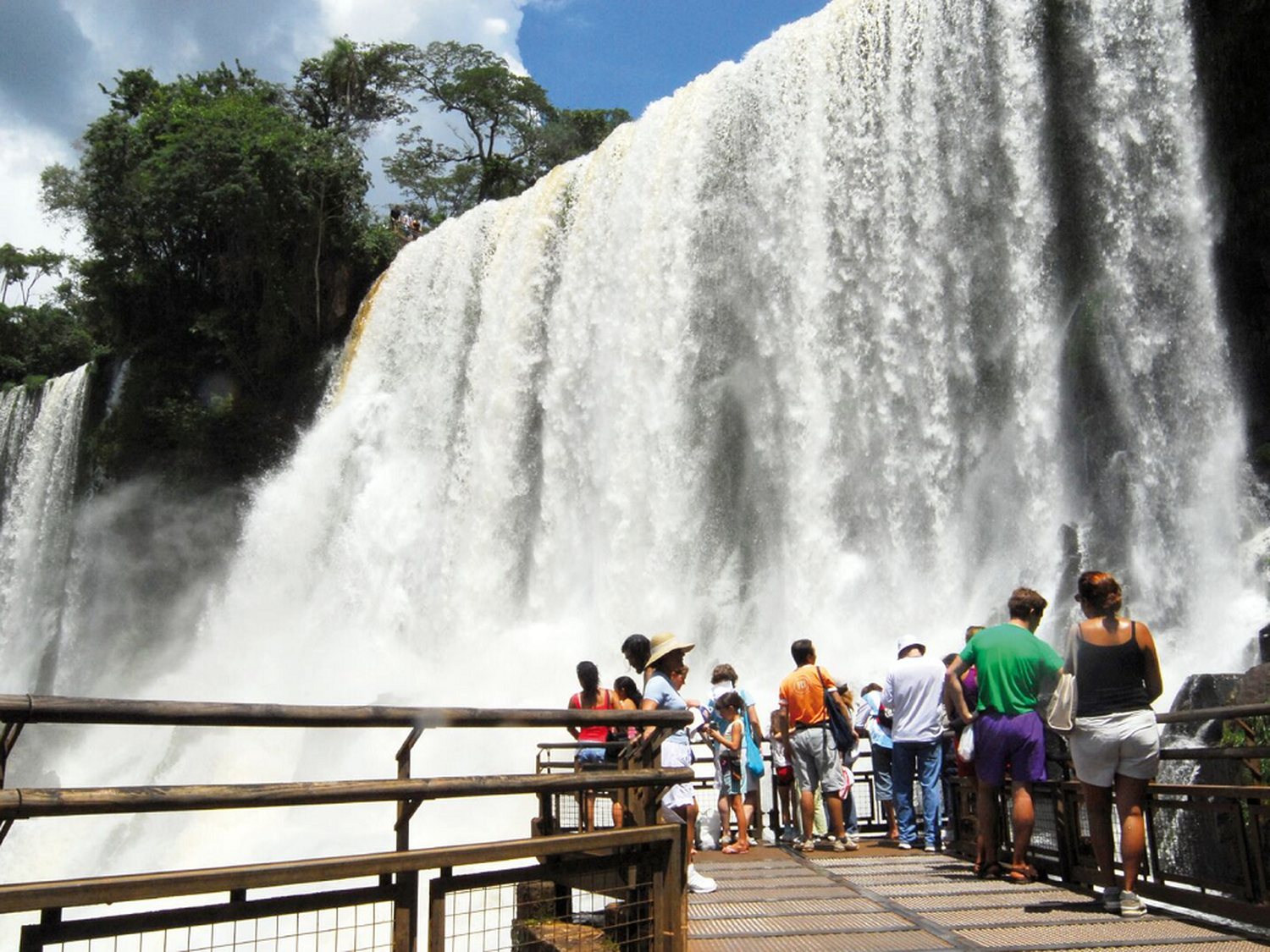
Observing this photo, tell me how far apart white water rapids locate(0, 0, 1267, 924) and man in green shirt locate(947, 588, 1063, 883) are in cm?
700

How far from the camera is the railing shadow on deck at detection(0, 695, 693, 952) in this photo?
2.85 meters

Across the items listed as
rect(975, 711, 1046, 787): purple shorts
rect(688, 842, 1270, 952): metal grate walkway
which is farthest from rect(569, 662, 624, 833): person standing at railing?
rect(975, 711, 1046, 787): purple shorts

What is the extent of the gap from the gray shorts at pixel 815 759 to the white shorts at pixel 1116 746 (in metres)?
2.61

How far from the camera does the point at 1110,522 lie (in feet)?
50.3

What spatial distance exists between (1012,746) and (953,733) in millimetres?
1580

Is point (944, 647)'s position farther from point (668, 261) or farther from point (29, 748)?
point (29, 748)

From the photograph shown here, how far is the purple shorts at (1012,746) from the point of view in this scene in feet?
19.4

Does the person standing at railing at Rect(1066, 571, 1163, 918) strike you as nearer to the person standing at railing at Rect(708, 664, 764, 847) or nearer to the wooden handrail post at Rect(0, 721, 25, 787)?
the person standing at railing at Rect(708, 664, 764, 847)

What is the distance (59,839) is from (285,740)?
13.7 feet

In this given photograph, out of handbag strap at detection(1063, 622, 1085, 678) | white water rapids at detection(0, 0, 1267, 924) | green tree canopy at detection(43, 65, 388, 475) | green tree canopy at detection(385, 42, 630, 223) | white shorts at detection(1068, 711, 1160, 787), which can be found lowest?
white shorts at detection(1068, 711, 1160, 787)

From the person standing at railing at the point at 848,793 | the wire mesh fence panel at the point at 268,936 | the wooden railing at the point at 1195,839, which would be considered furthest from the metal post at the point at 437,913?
the person standing at railing at the point at 848,793

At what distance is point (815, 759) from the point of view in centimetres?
767

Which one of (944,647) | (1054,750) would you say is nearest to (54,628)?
(944,647)

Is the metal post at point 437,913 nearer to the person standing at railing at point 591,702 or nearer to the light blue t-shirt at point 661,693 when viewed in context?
the light blue t-shirt at point 661,693
